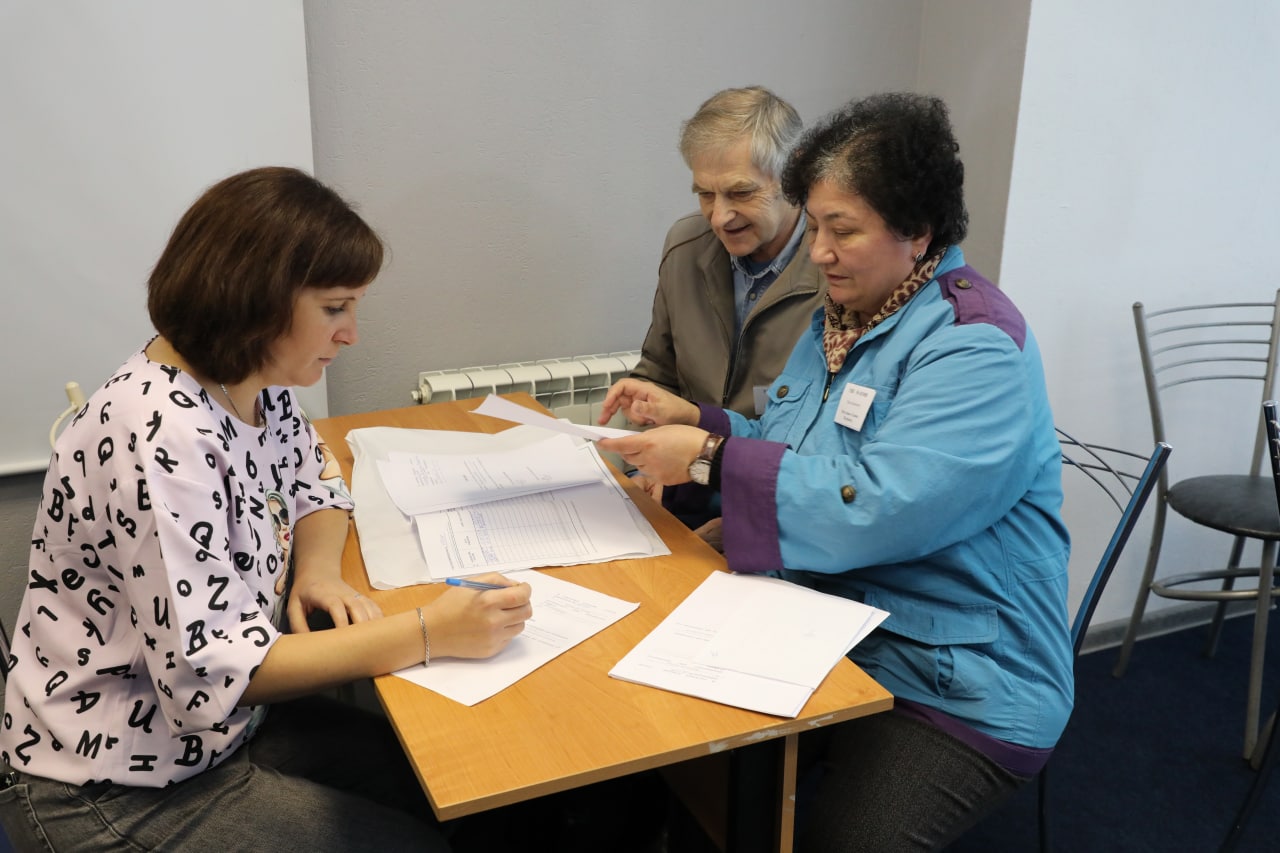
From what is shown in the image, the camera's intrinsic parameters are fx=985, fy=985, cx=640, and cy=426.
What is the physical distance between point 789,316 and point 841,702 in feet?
3.19

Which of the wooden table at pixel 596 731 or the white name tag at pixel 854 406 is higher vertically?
the white name tag at pixel 854 406

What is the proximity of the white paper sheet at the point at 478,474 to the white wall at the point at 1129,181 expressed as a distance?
1292mm

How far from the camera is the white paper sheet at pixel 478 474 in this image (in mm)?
1601

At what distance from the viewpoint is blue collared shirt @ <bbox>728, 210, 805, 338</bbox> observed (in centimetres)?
199

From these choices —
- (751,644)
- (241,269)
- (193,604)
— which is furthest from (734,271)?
(193,604)

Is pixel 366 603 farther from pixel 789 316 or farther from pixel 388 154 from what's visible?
pixel 388 154

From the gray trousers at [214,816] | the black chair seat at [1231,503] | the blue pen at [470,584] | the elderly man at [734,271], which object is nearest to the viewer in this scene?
the gray trousers at [214,816]

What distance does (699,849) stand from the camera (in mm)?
1584

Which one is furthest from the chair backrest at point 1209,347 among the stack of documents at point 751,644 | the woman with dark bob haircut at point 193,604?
the woman with dark bob haircut at point 193,604

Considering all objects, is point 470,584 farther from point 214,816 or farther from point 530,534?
point 214,816

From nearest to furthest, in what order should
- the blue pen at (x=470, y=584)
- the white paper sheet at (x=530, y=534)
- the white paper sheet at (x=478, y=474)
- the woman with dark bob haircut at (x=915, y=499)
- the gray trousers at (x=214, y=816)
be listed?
the gray trousers at (x=214, y=816)
the blue pen at (x=470, y=584)
the woman with dark bob haircut at (x=915, y=499)
the white paper sheet at (x=530, y=534)
the white paper sheet at (x=478, y=474)

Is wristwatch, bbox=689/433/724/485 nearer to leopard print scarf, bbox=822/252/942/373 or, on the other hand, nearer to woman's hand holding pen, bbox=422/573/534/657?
leopard print scarf, bbox=822/252/942/373

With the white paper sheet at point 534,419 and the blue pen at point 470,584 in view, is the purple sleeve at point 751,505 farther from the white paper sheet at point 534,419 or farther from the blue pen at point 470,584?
the blue pen at point 470,584

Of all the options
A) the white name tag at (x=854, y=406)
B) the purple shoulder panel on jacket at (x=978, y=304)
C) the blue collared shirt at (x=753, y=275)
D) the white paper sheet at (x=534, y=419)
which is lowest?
the white paper sheet at (x=534, y=419)
